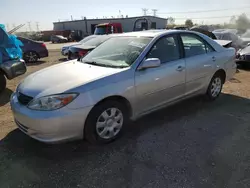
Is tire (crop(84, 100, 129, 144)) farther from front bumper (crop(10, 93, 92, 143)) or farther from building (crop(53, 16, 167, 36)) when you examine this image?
building (crop(53, 16, 167, 36))

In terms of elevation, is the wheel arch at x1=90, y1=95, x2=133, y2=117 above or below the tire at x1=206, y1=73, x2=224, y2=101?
above

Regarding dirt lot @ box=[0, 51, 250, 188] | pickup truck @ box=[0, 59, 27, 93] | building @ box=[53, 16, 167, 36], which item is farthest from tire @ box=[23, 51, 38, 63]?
building @ box=[53, 16, 167, 36]

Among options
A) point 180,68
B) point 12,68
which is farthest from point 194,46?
point 12,68

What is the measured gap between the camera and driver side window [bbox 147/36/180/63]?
3645mm

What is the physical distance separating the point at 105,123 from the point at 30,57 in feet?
34.6

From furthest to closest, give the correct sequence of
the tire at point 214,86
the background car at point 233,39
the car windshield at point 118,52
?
the background car at point 233,39 → the tire at point 214,86 → the car windshield at point 118,52

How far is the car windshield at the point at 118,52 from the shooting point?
348 cm

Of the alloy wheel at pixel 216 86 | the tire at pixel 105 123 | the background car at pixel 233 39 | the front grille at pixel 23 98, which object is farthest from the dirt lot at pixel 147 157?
the background car at pixel 233 39

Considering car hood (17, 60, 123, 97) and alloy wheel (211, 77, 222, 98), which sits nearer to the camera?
car hood (17, 60, 123, 97)

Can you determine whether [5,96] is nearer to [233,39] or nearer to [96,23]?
[233,39]

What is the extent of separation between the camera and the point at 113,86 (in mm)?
3051

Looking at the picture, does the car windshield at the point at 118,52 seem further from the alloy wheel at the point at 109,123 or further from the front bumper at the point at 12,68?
the front bumper at the point at 12,68

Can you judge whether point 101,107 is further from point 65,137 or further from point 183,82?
point 183,82

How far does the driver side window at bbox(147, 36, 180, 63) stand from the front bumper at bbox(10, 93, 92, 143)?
149 centimetres
